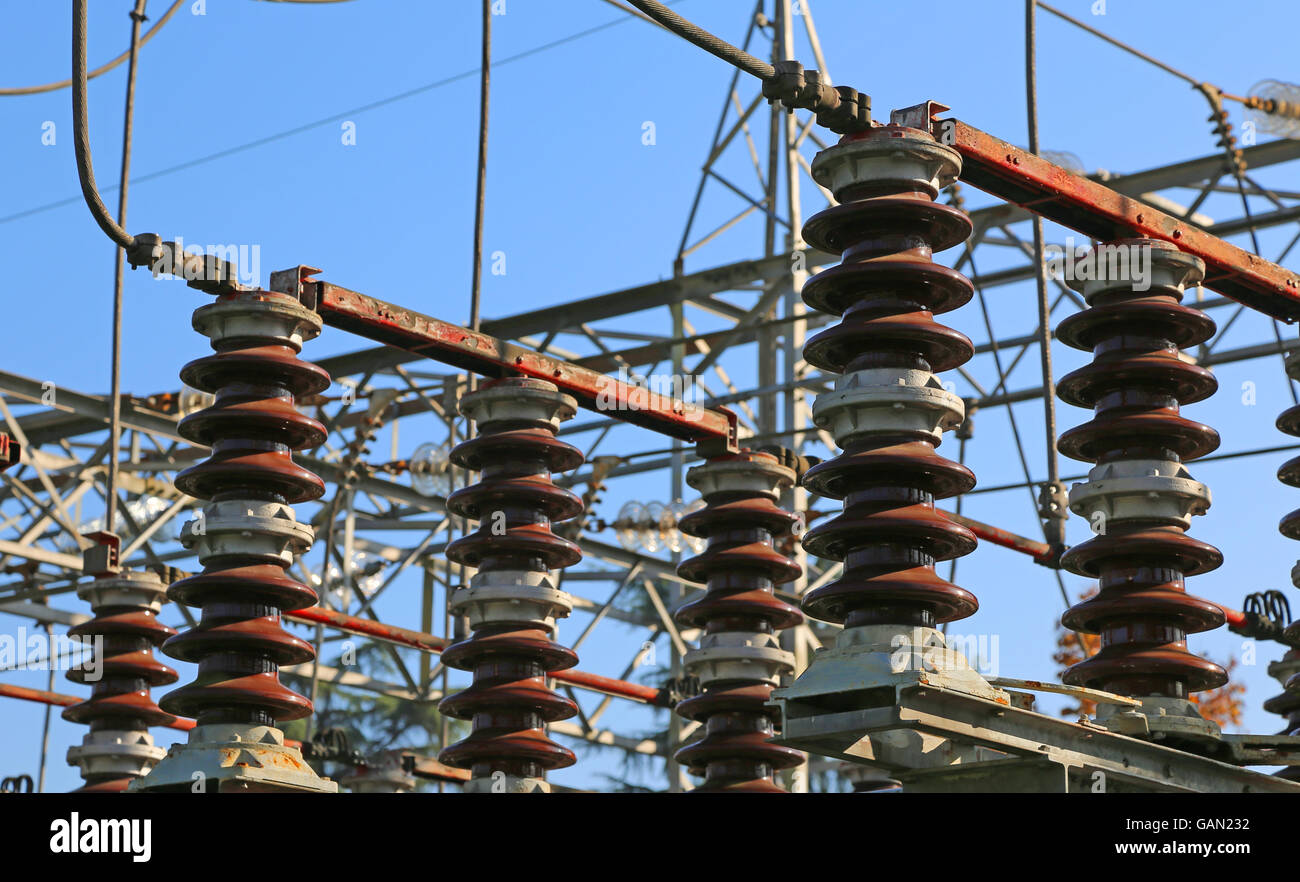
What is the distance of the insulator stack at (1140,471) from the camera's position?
6785 millimetres

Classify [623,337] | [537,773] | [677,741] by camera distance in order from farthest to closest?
[623,337]
[677,741]
[537,773]

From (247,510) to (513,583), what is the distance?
1.39 meters

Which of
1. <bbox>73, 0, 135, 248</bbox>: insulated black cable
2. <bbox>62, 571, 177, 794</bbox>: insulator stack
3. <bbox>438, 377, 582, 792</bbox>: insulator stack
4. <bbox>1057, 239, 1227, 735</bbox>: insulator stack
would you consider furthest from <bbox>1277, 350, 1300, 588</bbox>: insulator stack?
<bbox>62, 571, 177, 794</bbox>: insulator stack

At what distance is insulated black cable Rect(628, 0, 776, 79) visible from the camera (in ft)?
19.9

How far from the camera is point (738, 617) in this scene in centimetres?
886

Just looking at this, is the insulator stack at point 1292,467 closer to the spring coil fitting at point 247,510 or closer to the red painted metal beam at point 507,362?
the red painted metal beam at point 507,362

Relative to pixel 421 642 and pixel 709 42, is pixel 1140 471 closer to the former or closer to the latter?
pixel 709 42

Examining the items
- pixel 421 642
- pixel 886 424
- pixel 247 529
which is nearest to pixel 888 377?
pixel 886 424

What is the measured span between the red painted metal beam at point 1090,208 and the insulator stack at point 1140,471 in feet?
0.33

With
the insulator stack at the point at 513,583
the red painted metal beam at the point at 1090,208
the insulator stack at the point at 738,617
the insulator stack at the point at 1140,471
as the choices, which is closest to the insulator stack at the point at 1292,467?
the red painted metal beam at the point at 1090,208
